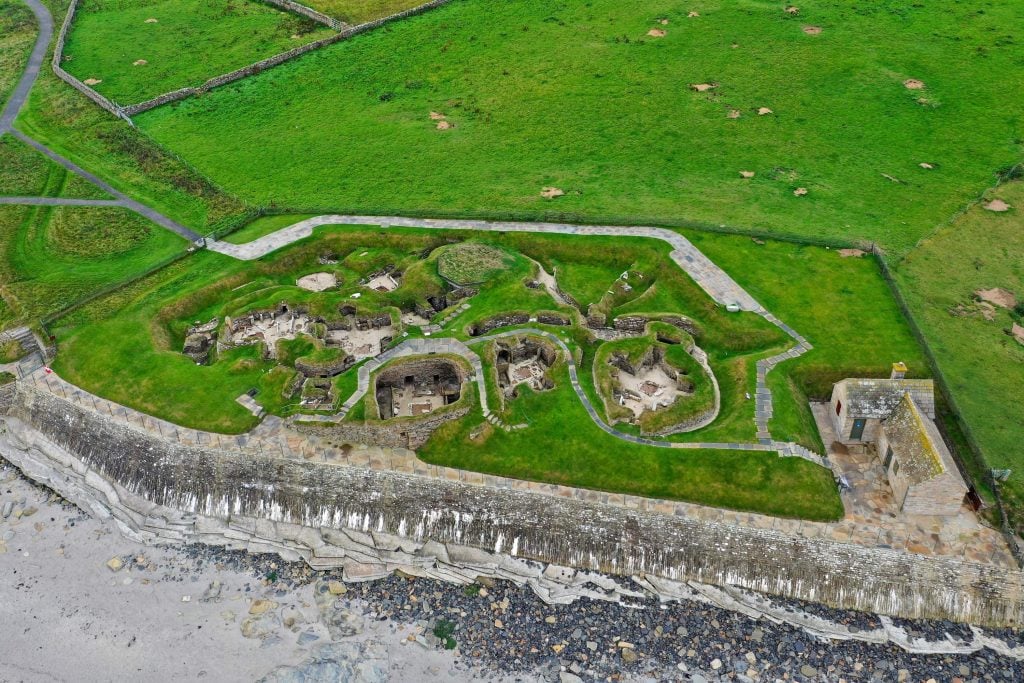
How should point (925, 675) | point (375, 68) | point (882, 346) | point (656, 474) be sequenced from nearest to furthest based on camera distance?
point (925, 675) < point (656, 474) < point (882, 346) < point (375, 68)

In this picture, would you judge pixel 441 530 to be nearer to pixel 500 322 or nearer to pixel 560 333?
pixel 560 333

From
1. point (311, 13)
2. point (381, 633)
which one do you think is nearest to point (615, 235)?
point (381, 633)

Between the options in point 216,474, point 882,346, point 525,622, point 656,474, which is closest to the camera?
point 525,622

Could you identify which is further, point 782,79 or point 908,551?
point 782,79

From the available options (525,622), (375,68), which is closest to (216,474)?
(525,622)

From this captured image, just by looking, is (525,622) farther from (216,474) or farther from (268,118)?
(268,118)

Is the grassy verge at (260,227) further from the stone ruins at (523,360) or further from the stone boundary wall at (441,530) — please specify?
the stone ruins at (523,360)
